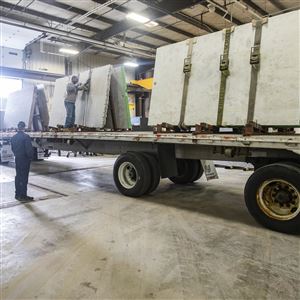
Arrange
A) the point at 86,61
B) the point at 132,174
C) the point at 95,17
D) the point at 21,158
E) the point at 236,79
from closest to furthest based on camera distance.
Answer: the point at 236,79 → the point at 21,158 → the point at 132,174 → the point at 95,17 → the point at 86,61

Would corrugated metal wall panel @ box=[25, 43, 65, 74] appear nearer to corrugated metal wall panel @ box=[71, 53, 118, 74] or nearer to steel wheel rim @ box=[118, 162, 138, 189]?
corrugated metal wall panel @ box=[71, 53, 118, 74]

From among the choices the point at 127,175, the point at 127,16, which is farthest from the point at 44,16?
the point at 127,175

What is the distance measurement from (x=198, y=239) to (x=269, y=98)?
7.68ft

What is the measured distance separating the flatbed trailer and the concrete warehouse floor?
Answer: 32cm

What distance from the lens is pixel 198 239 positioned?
3.81m

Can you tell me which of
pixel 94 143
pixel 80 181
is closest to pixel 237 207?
pixel 94 143

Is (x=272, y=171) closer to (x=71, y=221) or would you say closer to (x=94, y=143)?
(x=71, y=221)

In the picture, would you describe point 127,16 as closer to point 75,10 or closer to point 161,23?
point 75,10

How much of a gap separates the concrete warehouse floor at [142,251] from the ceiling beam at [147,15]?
22.8 feet

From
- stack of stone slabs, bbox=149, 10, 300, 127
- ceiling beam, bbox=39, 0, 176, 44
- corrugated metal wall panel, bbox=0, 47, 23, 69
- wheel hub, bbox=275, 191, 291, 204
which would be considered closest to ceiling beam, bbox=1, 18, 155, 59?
ceiling beam, bbox=39, 0, 176, 44

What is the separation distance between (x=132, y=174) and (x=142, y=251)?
2928 millimetres

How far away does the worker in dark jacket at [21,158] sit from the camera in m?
5.79

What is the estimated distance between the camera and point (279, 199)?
403 centimetres

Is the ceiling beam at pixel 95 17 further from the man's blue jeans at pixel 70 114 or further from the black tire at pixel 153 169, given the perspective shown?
the black tire at pixel 153 169
